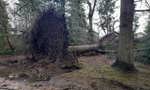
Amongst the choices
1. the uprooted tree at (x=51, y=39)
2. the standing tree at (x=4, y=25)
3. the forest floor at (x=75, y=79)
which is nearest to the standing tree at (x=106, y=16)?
the standing tree at (x=4, y=25)

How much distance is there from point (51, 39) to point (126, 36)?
9.01 feet

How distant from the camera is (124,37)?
20.0 ft

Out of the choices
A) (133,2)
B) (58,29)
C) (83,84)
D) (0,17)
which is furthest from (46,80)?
(0,17)

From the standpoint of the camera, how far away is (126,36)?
6.10 m

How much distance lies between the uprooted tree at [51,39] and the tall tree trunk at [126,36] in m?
1.79

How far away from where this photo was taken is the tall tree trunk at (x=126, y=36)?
6.04 m

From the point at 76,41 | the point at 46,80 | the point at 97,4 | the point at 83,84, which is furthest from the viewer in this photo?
the point at 97,4

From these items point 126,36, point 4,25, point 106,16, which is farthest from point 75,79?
point 106,16

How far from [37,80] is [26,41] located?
106 inches

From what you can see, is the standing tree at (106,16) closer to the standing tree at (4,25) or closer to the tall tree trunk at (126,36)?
the standing tree at (4,25)

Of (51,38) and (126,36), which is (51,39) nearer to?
(51,38)

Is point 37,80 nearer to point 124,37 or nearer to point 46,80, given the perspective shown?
point 46,80

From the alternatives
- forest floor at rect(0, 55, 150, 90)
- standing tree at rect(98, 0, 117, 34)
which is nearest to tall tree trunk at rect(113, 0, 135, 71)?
forest floor at rect(0, 55, 150, 90)

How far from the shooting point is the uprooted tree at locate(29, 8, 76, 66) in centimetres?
734
